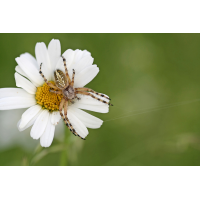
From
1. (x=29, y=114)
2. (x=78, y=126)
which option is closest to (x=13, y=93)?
(x=29, y=114)

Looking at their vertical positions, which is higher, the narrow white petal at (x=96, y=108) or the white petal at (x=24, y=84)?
the white petal at (x=24, y=84)

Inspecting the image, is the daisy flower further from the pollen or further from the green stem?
the green stem

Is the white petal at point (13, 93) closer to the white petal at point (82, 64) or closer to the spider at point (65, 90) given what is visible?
the spider at point (65, 90)

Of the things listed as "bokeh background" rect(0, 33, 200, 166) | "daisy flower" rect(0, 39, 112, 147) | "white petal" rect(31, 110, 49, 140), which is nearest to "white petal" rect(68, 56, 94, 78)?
"daisy flower" rect(0, 39, 112, 147)

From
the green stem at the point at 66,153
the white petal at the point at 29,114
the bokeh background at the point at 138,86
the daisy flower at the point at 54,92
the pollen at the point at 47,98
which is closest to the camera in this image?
the white petal at the point at 29,114

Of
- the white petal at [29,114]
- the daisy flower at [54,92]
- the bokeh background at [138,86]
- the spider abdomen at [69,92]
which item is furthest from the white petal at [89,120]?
the bokeh background at [138,86]

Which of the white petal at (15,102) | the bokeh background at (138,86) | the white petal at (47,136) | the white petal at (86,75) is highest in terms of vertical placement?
the bokeh background at (138,86)
